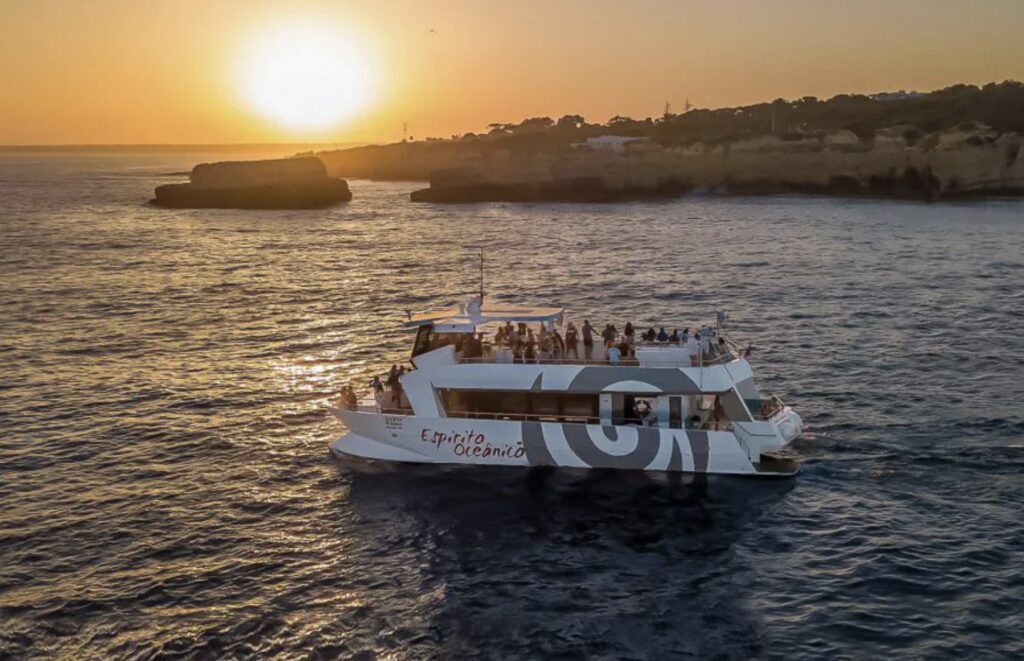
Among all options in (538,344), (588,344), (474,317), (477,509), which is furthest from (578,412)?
(477,509)

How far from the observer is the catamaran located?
85.7ft

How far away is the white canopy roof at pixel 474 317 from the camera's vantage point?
91.4 feet

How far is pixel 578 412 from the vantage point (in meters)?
27.0

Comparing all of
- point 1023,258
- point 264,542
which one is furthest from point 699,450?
point 1023,258

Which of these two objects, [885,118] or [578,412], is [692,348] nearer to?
[578,412]

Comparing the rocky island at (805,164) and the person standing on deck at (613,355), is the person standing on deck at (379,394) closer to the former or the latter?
the person standing on deck at (613,355)

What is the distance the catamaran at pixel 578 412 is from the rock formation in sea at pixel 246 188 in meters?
112

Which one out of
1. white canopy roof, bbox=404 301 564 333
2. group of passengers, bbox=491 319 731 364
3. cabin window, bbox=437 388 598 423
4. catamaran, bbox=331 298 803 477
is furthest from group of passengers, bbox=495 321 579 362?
cabin window, bbox=437 388 598 423

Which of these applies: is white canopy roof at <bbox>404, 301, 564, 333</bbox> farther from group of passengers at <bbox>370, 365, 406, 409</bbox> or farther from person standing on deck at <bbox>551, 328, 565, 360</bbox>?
group of passengers at <bbox>370, 365, 406, 409</bbox>

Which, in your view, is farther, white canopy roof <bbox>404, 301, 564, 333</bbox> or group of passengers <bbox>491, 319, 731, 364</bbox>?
white canopy roof <bbox>404, 301, 564, 333</bbox>

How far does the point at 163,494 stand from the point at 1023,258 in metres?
60.3

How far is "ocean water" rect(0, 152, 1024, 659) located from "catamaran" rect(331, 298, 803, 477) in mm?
739

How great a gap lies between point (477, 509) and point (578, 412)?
Answer: 14.4 ft

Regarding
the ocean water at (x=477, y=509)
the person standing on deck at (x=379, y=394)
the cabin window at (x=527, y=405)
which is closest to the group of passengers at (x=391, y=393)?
the person standing on deck at (x=379, y=394)
